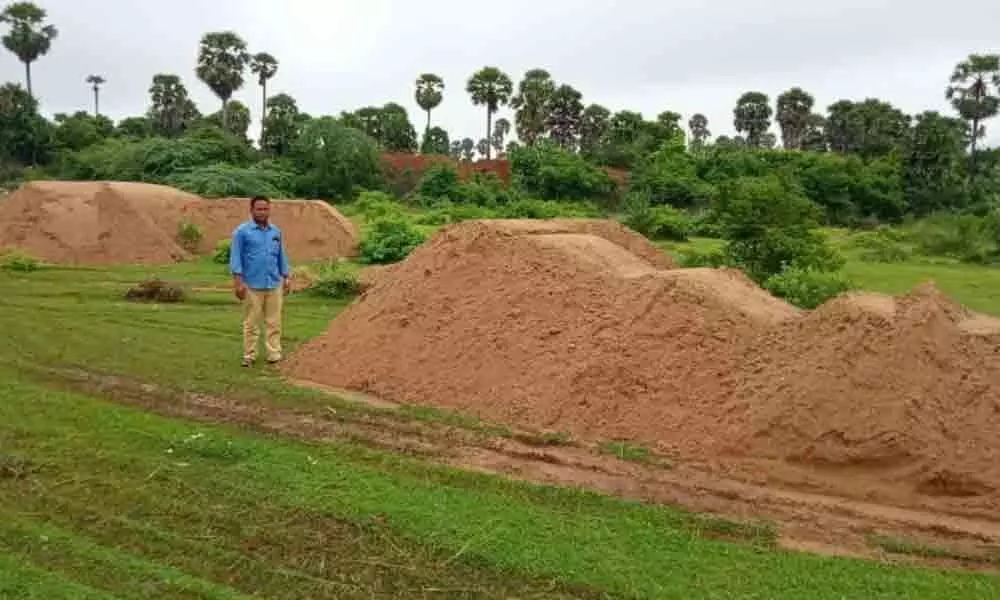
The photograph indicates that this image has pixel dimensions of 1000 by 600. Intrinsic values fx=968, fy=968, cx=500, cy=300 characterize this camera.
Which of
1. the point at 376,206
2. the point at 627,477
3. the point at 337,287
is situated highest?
Result: the point at 376,206

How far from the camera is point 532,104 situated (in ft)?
189

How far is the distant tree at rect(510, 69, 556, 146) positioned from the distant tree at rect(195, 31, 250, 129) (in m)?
15.9

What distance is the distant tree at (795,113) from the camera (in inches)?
2488

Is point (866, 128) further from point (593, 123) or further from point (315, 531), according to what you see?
point (315, 531)

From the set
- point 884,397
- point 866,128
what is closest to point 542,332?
point 884,397

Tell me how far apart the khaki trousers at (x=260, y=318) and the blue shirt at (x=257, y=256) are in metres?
0.10

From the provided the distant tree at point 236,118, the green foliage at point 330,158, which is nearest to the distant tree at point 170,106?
the distant tree at point 236,118

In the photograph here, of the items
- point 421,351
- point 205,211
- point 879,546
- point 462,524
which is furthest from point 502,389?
point 205,211

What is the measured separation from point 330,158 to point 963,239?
81.1 feet

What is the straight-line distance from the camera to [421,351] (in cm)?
905

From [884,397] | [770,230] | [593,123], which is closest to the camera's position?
[884,397]

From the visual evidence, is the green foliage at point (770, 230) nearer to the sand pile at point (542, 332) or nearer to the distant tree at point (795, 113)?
the sand pile at point (542, 332)

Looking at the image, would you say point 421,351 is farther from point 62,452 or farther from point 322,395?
point 62,452

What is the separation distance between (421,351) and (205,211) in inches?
745
